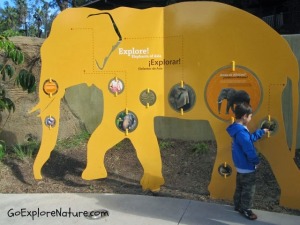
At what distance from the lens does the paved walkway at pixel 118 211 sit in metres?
4.10

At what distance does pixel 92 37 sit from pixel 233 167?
2395mm

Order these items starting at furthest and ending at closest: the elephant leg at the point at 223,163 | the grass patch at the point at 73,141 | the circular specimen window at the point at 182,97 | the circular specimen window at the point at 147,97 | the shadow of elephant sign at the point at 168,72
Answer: the grass patch at the point at 73,141 < the circular specimen window at the point at 147,97 < the circular specimen window at the point at 182,97 < the elephant leg at the point at 223,163 < the shadow of elephant sign at the point at 168,72

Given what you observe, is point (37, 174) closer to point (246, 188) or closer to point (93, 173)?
point (93, 173)

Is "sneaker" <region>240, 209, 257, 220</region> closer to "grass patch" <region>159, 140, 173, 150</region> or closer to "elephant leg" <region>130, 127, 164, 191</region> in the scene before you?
"elephant leg" <region>130, 127, 164, 191</region>

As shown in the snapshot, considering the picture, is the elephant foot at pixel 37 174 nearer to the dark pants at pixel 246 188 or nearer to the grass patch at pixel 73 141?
the grass patch at pixel 73 141

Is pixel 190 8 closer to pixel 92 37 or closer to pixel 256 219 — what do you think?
pixel 92 37

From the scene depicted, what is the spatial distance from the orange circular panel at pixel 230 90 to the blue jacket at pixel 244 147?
1.83 feet

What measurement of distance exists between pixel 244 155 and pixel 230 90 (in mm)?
877

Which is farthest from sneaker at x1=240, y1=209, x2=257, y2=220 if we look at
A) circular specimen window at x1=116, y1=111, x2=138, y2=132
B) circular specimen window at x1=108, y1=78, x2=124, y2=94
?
circular specimen window at x1=108, y1=78, x2=124, y2=94

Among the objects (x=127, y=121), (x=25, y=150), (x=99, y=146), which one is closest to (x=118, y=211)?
(x=99, y=146)

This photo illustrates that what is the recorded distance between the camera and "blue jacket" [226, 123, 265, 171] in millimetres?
3967

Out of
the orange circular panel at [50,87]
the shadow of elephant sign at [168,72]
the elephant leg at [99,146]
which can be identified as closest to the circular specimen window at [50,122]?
the shadow of elephant sign at [168,72]

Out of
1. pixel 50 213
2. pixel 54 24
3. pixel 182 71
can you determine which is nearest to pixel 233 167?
pixel 182 71

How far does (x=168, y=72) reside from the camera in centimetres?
488
